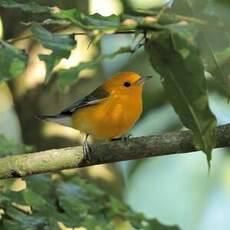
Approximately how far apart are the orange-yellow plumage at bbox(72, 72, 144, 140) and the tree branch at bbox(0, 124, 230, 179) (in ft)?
3.13

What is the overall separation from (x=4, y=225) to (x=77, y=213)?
38 cm

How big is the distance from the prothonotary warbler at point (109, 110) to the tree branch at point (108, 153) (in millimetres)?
953

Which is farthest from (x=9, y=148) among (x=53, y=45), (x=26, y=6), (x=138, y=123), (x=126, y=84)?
(x=138, y=123)

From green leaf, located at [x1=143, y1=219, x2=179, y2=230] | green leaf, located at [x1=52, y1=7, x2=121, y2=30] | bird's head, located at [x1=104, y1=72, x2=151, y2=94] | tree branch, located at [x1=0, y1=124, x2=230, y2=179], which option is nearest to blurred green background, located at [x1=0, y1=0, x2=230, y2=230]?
bird's head, located at [x1=104, y1=72, x2=151, y2=94]

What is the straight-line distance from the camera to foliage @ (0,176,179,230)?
2863 millimetres

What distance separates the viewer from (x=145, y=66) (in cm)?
482

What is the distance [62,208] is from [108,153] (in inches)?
22.7

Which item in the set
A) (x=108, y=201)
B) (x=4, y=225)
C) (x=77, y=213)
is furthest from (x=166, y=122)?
(x=4, y=225)

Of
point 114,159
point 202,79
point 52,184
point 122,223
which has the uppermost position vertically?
point 202,79

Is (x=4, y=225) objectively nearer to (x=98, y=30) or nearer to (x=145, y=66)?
(x=98, y=30)

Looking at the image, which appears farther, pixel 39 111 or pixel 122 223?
pixel 39 111

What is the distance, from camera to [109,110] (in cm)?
380

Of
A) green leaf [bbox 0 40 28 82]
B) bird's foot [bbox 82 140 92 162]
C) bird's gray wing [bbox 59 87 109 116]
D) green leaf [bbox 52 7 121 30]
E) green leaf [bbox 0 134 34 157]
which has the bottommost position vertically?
bird's gray wing [bbox 59 87 109 116]

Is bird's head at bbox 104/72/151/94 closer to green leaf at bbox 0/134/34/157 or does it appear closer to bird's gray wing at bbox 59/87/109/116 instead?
bird's gray wing at bbox 59/87/109/116
